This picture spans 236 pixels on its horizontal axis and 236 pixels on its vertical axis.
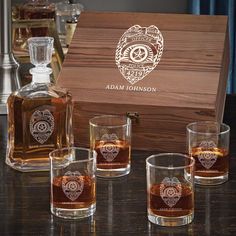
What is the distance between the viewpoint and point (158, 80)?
4.82 ft

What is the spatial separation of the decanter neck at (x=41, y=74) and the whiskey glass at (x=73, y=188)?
22 centimetres

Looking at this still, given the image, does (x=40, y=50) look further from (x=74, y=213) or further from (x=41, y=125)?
(x=74, y=213)

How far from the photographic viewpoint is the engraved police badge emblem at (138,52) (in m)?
1.48

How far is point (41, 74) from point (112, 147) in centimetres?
18

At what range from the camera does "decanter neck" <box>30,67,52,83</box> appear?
4.41 feet

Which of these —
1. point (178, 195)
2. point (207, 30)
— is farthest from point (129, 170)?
point (207, 30)

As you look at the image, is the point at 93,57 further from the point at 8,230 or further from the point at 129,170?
the point at 8,230

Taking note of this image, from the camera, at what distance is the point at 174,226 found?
1117 millimetres

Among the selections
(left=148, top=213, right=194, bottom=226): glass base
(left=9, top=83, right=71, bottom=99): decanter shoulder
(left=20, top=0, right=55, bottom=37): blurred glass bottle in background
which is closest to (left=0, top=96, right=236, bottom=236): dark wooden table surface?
(left=148, top=213, right=194, bottom=226): glass base

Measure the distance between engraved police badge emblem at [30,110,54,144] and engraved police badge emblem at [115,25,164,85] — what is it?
0.66 ft

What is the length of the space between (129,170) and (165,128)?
0.13m

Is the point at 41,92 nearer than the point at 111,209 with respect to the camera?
No

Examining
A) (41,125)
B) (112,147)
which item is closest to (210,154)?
(112,147)

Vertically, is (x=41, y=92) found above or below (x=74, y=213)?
above
